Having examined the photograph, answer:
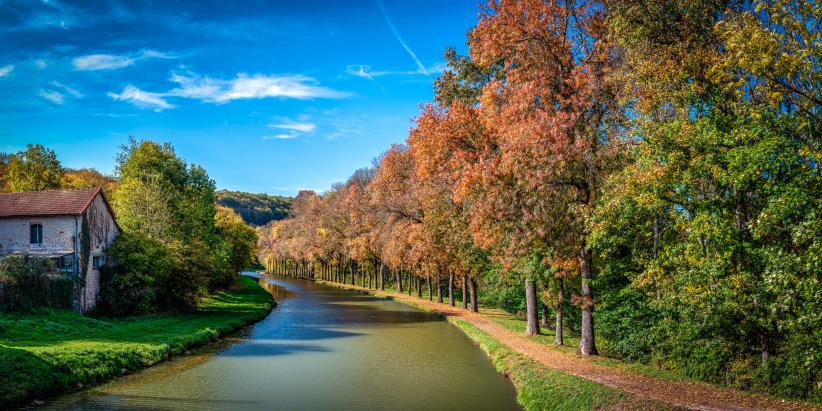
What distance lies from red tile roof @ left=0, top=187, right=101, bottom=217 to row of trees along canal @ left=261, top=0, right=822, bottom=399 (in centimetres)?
2127

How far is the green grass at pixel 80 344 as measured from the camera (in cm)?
1709

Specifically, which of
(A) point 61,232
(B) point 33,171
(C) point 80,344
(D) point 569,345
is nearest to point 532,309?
(D) point 569,345

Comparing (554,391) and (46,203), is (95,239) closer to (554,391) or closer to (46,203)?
(46,203)

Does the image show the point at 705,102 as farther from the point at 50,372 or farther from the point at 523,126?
the point at 50,372

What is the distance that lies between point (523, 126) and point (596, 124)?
10.7ft

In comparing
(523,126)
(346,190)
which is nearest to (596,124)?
(523,126)

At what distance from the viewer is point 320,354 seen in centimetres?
2522

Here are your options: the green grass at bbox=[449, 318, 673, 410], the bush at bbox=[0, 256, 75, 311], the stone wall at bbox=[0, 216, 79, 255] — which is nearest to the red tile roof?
the stone wall at bbox=[0, 216, 79, 255]

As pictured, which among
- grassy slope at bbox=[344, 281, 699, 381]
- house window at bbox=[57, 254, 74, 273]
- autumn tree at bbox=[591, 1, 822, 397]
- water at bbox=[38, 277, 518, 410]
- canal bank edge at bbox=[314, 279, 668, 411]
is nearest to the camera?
autumn tree at bbox=[591, 1, 822, 397]

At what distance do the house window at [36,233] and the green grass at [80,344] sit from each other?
622 cm

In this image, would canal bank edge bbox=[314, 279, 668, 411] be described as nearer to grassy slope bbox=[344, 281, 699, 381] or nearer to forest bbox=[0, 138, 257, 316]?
grassy slope bbox=[344, 281, 699, 381]

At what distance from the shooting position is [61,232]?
32312 mm

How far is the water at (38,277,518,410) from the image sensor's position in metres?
16.7

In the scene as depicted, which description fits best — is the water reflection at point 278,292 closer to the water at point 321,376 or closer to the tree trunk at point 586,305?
the water at point 321,376
